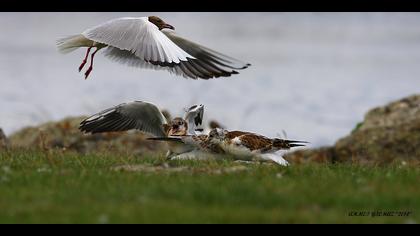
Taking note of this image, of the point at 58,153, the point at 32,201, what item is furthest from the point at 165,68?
the point at 32,201

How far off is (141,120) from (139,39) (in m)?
1.30

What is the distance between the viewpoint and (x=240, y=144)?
13.3 metres

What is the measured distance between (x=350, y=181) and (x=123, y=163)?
3.22 meters

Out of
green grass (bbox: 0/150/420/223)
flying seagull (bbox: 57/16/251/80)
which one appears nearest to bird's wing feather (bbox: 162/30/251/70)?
flying seagull (bbox: 57/16/251/80)

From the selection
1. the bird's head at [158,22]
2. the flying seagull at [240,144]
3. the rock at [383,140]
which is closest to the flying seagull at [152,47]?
the bird's head at [158,22]

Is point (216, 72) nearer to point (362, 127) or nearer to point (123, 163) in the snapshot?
point (123, 163)

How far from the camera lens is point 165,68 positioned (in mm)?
15469

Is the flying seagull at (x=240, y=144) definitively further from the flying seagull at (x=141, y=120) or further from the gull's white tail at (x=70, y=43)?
the gull's white tail at (x=70, y=43)

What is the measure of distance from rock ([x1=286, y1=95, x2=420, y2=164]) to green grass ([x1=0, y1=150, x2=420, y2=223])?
8.55 metres

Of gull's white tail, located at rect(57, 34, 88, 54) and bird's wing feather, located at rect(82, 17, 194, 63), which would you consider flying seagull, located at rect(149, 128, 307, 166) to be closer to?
bird's wing feather, located at rect(82, 17, 194, 63)

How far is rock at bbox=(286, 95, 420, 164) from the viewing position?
67.5ft

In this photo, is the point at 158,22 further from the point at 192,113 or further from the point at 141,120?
the point at 192,113

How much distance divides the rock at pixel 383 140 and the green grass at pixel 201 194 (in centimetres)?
855

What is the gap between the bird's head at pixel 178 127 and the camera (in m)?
14.0
